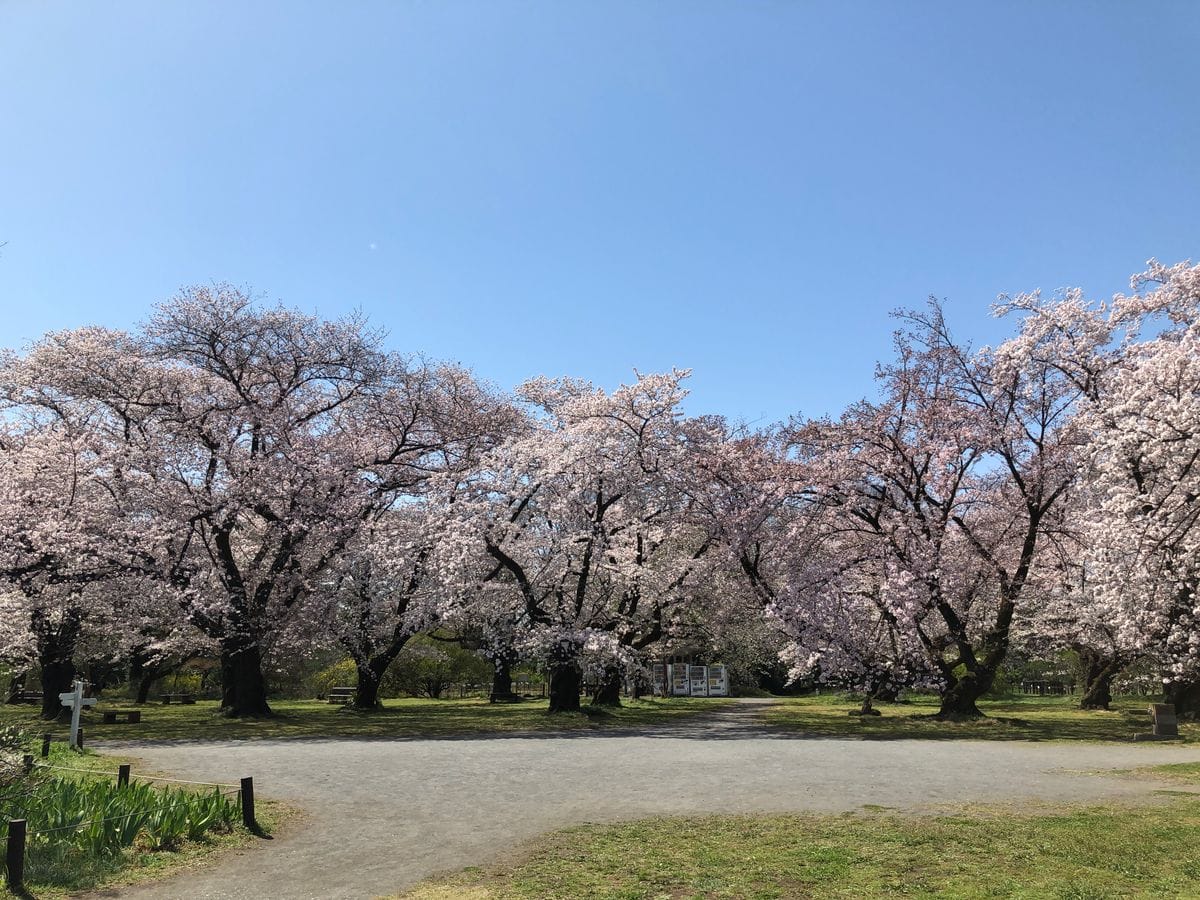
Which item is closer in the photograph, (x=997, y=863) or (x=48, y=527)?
(x=997, y=863)

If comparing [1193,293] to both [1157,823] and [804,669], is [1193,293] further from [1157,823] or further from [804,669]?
[1157,823]

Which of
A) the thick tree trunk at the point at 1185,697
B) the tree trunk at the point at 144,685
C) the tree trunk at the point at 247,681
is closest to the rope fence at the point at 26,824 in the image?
the tree trunk at the point at 247,681

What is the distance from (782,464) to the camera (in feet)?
84.0

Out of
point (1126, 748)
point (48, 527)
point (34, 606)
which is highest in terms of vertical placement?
point (48, 527)

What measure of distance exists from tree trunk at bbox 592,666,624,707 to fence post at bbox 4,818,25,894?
2263 centimetres

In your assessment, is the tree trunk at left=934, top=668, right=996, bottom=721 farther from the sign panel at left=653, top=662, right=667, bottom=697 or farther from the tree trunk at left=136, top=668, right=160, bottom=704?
the tree trunk at left=136, top=668, right=160, bottom=704

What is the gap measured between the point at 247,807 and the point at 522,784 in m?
4.38

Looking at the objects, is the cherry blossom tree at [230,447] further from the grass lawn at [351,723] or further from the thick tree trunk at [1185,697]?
the thick tree trunk at [1185,697]

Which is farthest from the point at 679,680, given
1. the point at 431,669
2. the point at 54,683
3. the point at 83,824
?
the point at 83,824

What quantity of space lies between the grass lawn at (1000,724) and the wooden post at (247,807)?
1564 cm

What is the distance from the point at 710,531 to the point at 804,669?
539cm

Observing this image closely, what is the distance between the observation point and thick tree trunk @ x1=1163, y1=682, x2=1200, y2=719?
2398 centimetres

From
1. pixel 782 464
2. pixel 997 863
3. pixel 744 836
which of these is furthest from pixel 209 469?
pixel 997 863

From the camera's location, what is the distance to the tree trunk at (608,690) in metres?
29.0
